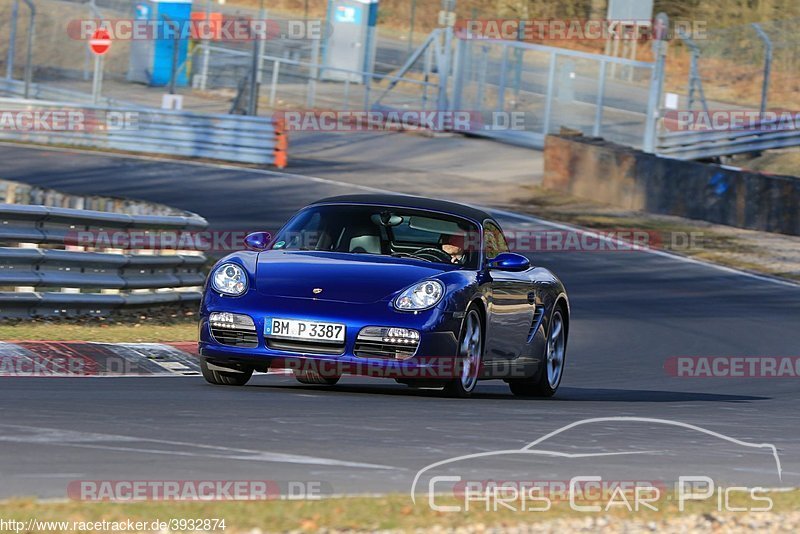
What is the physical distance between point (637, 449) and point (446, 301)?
1.85 meters

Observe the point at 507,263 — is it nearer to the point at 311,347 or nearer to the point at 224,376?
the point at 311,347

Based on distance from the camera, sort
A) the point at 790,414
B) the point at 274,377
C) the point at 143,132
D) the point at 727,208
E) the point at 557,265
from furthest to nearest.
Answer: the point at 143,132
the point at 727,208
the point at 557,265
the point at 274,377
the point at 790,414

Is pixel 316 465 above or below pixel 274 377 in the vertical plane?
above

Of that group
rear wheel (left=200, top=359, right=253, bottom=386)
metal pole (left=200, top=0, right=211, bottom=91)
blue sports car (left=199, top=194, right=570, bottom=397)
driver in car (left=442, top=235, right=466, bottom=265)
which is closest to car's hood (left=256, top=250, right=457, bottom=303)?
blue sports car (left=199, top=194, right=570, bottom=397)

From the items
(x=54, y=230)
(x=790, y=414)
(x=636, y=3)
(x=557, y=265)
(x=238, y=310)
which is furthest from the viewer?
(x=636, y=3)

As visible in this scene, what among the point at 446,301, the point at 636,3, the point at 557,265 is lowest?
the point at 557,265

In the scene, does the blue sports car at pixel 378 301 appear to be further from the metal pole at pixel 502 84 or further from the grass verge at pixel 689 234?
the metal pole at pixel 502 84

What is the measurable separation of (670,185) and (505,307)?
16545mm

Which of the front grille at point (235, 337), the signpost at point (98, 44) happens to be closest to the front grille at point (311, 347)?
the front grille at point (235, 337)

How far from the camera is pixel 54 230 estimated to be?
40.9ft

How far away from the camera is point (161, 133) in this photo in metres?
30.7

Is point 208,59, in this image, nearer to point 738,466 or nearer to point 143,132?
point 143,132

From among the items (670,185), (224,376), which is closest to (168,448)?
(224,376)

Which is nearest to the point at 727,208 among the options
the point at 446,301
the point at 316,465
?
the point at 446,301
